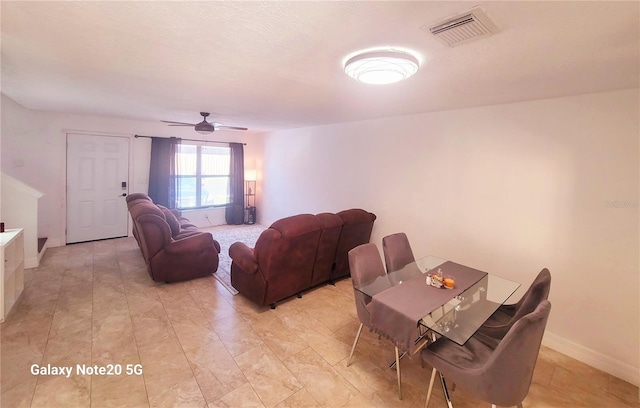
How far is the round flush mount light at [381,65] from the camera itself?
1664 mm

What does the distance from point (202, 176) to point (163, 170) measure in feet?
3.00

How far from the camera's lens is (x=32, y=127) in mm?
4395

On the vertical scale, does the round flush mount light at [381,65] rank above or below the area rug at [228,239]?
above

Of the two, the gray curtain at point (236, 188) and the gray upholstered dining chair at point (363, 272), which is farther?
the gray curtain at point (236, 188)

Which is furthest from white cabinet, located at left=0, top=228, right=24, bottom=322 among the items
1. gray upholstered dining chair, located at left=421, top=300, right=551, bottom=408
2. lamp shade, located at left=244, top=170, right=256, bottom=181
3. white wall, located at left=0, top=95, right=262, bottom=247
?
lamp shade, located at left=244, top=170, right=256, bottom=181

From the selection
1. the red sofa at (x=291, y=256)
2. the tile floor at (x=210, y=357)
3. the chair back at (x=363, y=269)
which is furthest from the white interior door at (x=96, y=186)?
the chair back at (x=363, y=269)

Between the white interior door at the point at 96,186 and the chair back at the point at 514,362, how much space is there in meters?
6.35

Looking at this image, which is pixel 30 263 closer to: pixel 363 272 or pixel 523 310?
pixel 363 272

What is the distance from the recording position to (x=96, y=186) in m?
5.12

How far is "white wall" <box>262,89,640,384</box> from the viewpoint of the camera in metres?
2.25

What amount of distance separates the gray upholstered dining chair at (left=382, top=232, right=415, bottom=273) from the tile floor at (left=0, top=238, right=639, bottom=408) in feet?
2.40

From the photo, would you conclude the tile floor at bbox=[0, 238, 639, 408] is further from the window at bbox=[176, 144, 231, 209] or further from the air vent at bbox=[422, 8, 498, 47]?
the window at bbox=[176, 144, 231, 209]

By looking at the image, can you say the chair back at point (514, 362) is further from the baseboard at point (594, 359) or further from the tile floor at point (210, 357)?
the baseboard at point (594, 359)

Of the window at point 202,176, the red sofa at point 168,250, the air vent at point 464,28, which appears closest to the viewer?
the air vent at point 464,28
